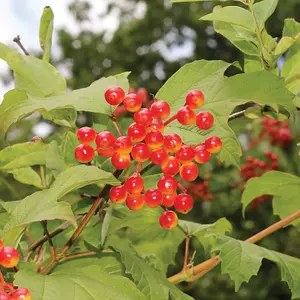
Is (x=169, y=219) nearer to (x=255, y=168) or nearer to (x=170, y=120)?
(x=170, y=120)

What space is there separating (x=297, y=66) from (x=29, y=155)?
24.3 inches

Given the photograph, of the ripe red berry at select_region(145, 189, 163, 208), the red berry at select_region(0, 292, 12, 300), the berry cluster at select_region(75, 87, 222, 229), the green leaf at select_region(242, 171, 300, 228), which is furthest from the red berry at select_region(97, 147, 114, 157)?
the green leaf at select_region(242, 171, 300, 228)

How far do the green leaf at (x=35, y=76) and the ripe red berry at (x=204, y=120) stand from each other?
317 millimetres

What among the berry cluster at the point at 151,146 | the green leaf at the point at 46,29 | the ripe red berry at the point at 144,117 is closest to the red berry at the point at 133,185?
the berry cluster at the point at 151,146

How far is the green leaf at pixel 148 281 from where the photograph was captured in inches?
47.6

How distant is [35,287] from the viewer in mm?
1001

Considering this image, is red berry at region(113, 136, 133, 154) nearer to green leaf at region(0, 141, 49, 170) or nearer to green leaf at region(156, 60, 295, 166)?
green leaf at region(156, 60, 295, 166)

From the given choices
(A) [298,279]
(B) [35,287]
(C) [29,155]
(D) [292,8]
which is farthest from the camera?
(D) [292,8]

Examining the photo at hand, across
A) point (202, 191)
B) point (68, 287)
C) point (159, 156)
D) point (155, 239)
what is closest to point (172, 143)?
point (159, 156)

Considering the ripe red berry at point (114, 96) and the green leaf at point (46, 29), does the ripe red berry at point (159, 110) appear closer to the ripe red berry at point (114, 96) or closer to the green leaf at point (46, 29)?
the ripe red berry at point (114, 96)

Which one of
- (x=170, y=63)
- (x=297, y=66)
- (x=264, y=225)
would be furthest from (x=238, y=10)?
(x=170, y=63)

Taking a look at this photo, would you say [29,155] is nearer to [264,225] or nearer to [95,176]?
[95,176]

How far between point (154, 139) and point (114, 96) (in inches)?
4.8

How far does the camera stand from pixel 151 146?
108cm
